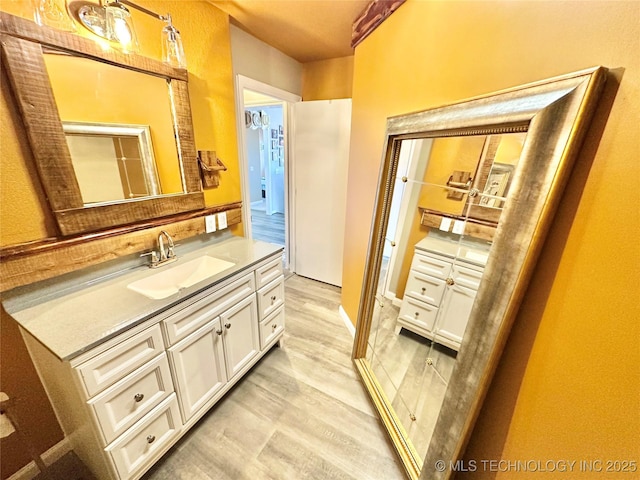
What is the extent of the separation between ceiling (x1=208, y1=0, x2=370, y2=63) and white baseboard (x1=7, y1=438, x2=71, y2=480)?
2.55m

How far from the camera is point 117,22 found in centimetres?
111

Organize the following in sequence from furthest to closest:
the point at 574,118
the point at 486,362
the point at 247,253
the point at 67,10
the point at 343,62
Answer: the point at 343,62 → the point at 247,253 → the point at 67,10 → the point at 486,362 → the point at 574,118

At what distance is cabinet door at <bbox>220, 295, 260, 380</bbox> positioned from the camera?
4.56 feet

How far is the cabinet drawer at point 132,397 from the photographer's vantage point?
899 millimetres

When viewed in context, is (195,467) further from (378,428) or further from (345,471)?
(378,428)

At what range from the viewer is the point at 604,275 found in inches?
20.9

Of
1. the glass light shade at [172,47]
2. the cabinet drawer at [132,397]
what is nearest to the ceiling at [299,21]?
the glass light shade at [172,47]

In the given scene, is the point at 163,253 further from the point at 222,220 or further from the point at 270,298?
the point at 270,298

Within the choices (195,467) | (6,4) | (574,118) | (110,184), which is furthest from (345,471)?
(6,4)

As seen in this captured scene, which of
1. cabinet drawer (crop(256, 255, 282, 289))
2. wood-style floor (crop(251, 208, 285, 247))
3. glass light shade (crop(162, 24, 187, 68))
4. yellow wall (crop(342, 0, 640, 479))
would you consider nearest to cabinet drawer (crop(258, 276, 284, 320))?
cabinet drawer (crop(256, 255, 282, 289))

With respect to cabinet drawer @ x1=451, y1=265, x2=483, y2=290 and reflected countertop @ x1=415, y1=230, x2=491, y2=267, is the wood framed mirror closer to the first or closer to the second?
reflected countertop @ x1=415, y1=230, x2=491, y2=267

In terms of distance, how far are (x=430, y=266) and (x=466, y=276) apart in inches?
9.3

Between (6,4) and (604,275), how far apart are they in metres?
1.97

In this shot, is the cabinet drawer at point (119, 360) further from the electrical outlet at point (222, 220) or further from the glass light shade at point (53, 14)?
the glass light shade at point (53, 14)
